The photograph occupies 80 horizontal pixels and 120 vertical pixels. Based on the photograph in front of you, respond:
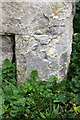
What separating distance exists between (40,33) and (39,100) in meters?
0.63

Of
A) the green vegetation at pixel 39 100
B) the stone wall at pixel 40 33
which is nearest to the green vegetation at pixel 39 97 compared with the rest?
the green vegetation at pixel 39 100

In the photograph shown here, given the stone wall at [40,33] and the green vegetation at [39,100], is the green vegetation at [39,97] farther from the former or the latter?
the stone wall at [40,33]

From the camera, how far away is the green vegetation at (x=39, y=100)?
2693mm

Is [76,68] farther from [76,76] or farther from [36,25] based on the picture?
Result: [36,25]

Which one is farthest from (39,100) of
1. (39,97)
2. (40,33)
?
(40,33)

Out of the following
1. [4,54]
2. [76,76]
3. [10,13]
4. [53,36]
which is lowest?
[76,76]

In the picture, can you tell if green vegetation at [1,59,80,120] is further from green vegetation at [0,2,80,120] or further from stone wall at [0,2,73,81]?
stone wall at [0,2,73,81]

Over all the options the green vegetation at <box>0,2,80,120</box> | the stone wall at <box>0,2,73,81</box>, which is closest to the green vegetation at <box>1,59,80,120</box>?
the green vegetation at <box>0,2,80,120</box>

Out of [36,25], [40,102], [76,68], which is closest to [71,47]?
[76,68]

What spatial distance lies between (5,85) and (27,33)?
0.56 m

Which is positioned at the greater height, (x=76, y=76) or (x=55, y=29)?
(x=55, y=29)

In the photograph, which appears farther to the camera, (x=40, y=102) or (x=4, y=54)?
(x=4, y=54)

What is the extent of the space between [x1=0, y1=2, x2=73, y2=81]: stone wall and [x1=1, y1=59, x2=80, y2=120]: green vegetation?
11cm

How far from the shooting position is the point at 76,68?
9.91ft
